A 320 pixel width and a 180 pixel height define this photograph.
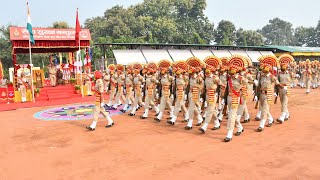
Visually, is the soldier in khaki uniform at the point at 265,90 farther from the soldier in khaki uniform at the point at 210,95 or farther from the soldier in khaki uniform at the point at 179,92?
the soldier in khaki uniform at the point at 179,92

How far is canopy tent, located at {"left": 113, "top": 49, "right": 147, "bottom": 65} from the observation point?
87.5ft

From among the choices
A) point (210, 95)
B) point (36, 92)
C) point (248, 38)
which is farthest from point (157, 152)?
point (248, 38)

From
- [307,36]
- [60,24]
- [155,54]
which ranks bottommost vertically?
[155,54]

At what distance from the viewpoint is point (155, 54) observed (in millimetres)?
29281

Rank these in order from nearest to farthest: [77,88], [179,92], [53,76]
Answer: [179,92] < [77,88] < [53,76]

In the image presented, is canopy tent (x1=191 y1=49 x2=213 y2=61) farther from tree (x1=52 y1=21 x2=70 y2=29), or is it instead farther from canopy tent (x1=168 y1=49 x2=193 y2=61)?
tree (x1=52 y1=21 x2=70 y2=29)

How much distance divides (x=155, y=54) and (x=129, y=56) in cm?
305

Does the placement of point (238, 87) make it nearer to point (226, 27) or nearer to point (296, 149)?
point (296, 149)

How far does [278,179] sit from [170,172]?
2046 mm

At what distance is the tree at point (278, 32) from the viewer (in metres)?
108

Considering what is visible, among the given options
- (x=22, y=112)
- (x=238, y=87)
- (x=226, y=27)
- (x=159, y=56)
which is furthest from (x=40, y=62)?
(x=238, y=87)

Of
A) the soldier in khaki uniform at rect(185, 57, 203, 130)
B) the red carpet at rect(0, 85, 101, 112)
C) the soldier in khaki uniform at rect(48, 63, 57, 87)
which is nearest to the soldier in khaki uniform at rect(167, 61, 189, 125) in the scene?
the soldier in khaki uniform at rect(185, 57, 203, 130)

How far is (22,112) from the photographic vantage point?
48.6ft

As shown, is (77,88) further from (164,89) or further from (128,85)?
(164,89)
